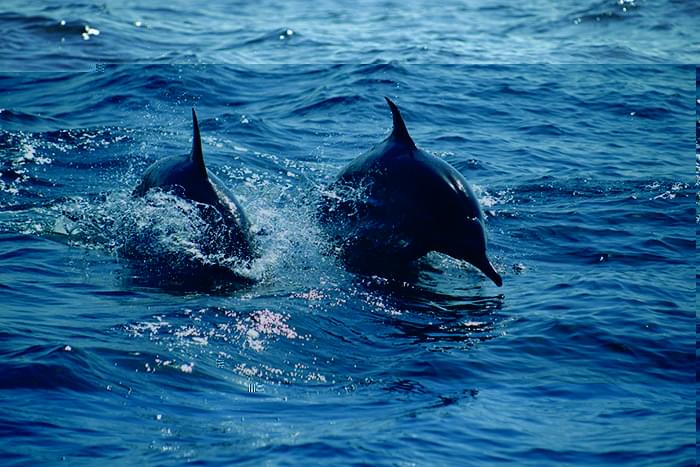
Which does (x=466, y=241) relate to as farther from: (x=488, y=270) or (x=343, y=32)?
(x=343, y=32)

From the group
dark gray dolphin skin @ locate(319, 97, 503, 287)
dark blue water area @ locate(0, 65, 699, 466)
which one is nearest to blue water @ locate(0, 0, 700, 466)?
dark blue water area @ locate(0, 65, 699, 466)

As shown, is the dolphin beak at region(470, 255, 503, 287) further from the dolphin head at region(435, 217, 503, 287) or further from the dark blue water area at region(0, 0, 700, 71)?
the dark blue water area at region(0, 0, 700, 71)

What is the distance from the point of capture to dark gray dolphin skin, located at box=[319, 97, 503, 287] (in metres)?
11.2

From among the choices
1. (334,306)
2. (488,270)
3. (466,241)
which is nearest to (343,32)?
(466,241)

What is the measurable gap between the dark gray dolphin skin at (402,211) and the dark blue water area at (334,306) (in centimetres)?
37

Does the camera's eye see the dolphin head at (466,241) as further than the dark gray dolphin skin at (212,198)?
No

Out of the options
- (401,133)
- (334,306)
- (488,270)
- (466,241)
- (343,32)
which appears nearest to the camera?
(334,306)

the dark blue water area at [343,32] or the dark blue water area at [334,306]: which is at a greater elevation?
the dark blue water area at [343,32]

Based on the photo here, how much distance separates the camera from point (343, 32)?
83.4 feet

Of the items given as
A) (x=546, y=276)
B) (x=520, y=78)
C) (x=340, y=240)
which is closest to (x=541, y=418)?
(x=546, y=276)

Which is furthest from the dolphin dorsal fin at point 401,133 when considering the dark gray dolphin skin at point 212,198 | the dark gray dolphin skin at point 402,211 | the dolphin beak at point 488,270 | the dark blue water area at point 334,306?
the dark gray dolphin skin at point 212,198

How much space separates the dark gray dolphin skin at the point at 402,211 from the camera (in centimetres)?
1117

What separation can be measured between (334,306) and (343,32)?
636 inches

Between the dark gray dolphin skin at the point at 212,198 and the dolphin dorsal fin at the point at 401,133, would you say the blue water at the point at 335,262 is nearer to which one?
the dark gray dolphin skin at the point at 212,198
